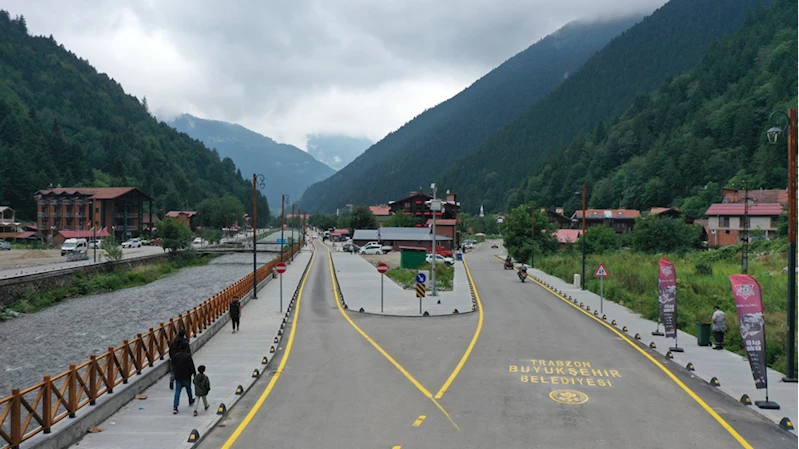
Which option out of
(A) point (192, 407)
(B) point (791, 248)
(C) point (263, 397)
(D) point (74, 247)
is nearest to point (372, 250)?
(D) point (74, 247)

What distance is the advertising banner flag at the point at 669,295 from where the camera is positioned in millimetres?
18906

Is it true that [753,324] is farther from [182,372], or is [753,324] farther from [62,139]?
[62,139]

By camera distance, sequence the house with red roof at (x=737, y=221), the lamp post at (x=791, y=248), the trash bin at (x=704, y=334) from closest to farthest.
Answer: the lamp post at (x=791, y=248)
the trash bin at (x=704, y=334)
the house with red roof at (x=737, y=221)

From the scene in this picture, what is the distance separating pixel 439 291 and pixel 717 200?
3717 inches

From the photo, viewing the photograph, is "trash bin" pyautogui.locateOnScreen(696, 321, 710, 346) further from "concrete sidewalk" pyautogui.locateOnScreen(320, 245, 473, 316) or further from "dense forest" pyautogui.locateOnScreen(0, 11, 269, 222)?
"dense forest" pyautogui.locateOnScreen(0, 11, 269, 222)

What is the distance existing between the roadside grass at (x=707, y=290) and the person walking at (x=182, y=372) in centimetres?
1659

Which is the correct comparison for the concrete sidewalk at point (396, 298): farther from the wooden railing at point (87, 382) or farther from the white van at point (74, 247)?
the white van at point (74, 247)

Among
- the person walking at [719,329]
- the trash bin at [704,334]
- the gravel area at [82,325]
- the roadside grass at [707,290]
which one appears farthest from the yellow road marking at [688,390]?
the gravel area at [82,325]

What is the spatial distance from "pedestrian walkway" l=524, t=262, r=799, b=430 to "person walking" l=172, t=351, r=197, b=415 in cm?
1261

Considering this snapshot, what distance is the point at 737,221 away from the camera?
79.3 metres

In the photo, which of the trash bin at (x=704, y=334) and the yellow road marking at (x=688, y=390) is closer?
the yellow road marking at (x=688, y=390)

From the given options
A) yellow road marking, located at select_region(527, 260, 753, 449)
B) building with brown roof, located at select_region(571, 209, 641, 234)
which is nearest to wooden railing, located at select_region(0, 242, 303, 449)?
yellow road marking, located at select_region(527, 260, 753, 449)

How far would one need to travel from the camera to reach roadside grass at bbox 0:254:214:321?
135 feet

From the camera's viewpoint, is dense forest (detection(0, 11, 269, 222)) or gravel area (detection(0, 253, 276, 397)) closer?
gravel area (detection(0, 253, 276, 397))
